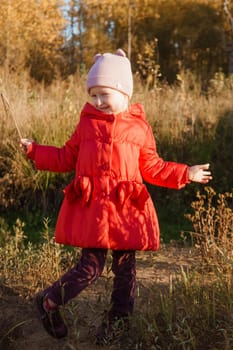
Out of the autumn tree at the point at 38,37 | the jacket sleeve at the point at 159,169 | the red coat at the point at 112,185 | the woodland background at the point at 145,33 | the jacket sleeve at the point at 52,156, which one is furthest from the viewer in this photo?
the woodland background at the point at 145,33

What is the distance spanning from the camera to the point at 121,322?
3.08 meters

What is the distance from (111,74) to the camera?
2.95 meters

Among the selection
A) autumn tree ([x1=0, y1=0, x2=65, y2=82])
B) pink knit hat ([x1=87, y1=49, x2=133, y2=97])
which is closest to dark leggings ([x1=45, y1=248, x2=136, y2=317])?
pink knit hat ([x1=87, y1=49, x2=133, y2=97])

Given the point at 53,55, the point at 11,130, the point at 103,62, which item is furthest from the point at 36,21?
the point at 103,62

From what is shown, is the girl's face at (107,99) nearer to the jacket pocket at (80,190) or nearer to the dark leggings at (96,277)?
the jacket pocket at (80,190)

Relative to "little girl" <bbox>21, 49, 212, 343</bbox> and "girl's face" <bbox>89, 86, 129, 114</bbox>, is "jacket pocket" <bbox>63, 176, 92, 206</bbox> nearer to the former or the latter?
"little girl" <bbox>21, 49, 212, 343</bbox>

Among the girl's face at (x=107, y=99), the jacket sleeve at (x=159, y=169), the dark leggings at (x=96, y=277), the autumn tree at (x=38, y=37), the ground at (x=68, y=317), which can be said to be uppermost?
the autumn tree at (x=38, y=37)

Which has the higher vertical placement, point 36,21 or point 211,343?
point 36,21

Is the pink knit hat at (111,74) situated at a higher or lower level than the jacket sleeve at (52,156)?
higher

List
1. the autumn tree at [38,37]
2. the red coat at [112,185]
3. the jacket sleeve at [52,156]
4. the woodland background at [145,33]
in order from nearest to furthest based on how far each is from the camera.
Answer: the red coat at [112,185] < the jacket sleeve at [52,156] < the autumn tree at [38,37] < the woodland background at [145,33]

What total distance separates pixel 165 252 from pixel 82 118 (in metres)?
2.06

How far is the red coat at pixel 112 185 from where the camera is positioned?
287 cm

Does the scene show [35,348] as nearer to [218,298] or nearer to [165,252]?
[218,298]

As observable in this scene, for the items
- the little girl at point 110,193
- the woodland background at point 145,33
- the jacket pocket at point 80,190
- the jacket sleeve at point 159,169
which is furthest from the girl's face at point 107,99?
the woodland background at point 145,33
